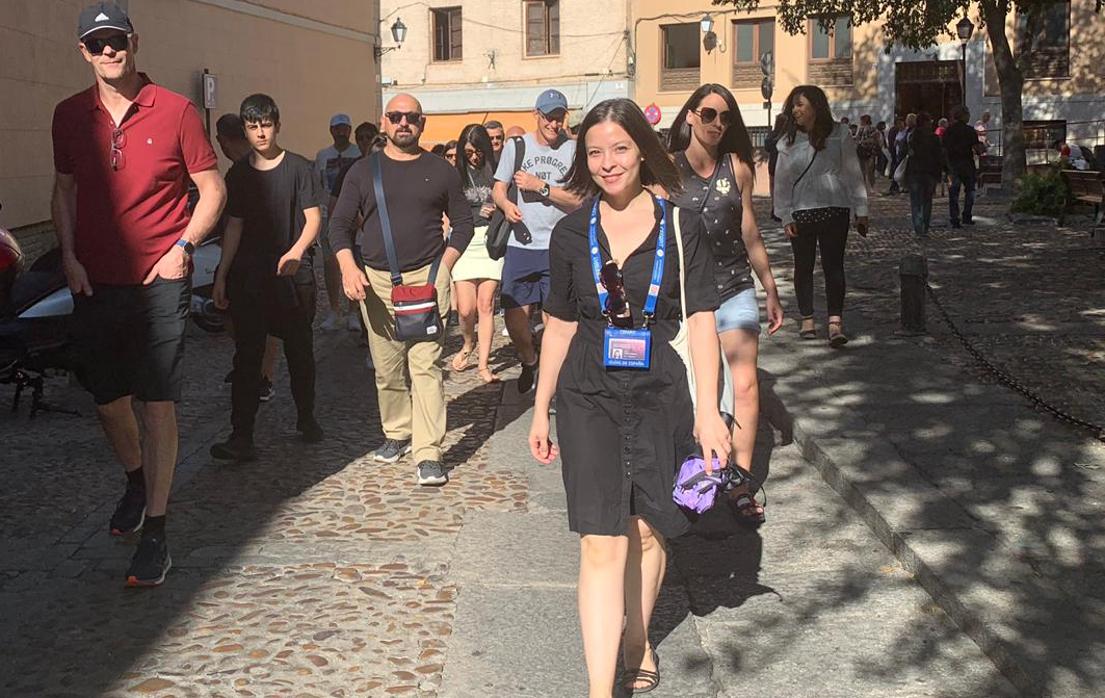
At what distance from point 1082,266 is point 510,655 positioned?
12051 mm

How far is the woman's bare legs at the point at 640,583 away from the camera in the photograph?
13.4ft

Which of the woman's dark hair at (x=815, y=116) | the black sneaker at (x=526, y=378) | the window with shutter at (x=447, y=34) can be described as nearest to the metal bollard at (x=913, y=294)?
the woman's dark hair at (x=815, y=116)

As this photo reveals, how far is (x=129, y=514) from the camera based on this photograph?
593cm

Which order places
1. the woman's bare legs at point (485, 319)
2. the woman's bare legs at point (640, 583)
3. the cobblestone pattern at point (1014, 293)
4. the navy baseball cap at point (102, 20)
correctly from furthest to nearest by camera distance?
the woman's bare legs at point (485, 319)
the cobblestone pattern at point (1014, 293)
the navy baseball cap at point (102, 20)
the woman's bare legs at point (640, 583)

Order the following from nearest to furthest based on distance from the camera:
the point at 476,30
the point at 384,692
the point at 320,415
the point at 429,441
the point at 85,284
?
the point at 384,692 → the point at 85,284 → the point at 429,441 → the point at 320,415 → the point at 476,30

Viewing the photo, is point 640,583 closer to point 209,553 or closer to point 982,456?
point 209,553

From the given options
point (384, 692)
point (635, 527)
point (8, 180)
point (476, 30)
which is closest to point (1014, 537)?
point (635, 527)

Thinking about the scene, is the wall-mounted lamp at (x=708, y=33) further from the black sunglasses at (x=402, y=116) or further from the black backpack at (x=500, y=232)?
the black sunglasses at (x=402, y=116)

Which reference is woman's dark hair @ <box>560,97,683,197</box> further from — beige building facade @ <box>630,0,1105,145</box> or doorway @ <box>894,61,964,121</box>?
doorway @ <box>894,61,964,121</box>

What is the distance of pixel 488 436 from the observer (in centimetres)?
805

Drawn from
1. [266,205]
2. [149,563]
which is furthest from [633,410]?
[266,205]

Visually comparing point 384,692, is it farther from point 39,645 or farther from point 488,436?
point 488,436

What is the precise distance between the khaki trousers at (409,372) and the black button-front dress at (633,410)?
9.90 ft

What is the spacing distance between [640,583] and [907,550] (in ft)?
5.28
